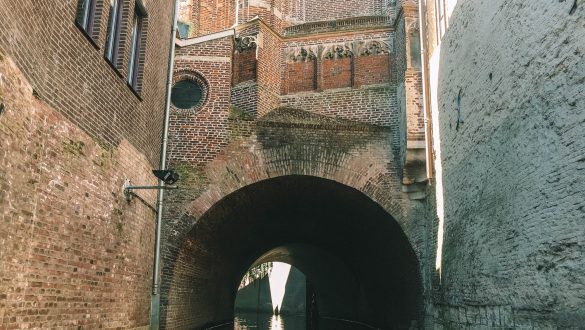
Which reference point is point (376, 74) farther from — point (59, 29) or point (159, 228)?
point (59, 29)

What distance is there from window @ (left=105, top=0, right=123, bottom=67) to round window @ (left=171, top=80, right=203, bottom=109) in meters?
3.63

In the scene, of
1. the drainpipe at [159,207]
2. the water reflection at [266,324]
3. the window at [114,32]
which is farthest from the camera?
the water reflection at [266,324]

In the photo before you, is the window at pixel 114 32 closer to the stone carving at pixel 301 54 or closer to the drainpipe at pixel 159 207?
A: the drainpipe at pixel 159 207

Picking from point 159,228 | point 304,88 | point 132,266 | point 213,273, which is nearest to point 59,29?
point 132,266

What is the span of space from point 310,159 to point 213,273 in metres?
4.56

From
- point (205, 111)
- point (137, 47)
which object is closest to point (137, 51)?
point (137, 47)

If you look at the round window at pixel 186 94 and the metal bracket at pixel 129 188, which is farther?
the round window at pixel 186 94

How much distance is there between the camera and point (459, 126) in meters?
9.42

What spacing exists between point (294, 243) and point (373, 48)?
820 centimetres

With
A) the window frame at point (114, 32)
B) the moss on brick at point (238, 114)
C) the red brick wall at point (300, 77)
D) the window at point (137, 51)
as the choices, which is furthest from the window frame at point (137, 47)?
the red brick wall at point (300, 77)

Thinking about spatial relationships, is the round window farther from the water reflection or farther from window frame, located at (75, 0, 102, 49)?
the water reflection

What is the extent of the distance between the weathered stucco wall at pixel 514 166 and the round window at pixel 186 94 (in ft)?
18.2

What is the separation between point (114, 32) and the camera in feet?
29.3

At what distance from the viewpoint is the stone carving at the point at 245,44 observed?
44.3ft
